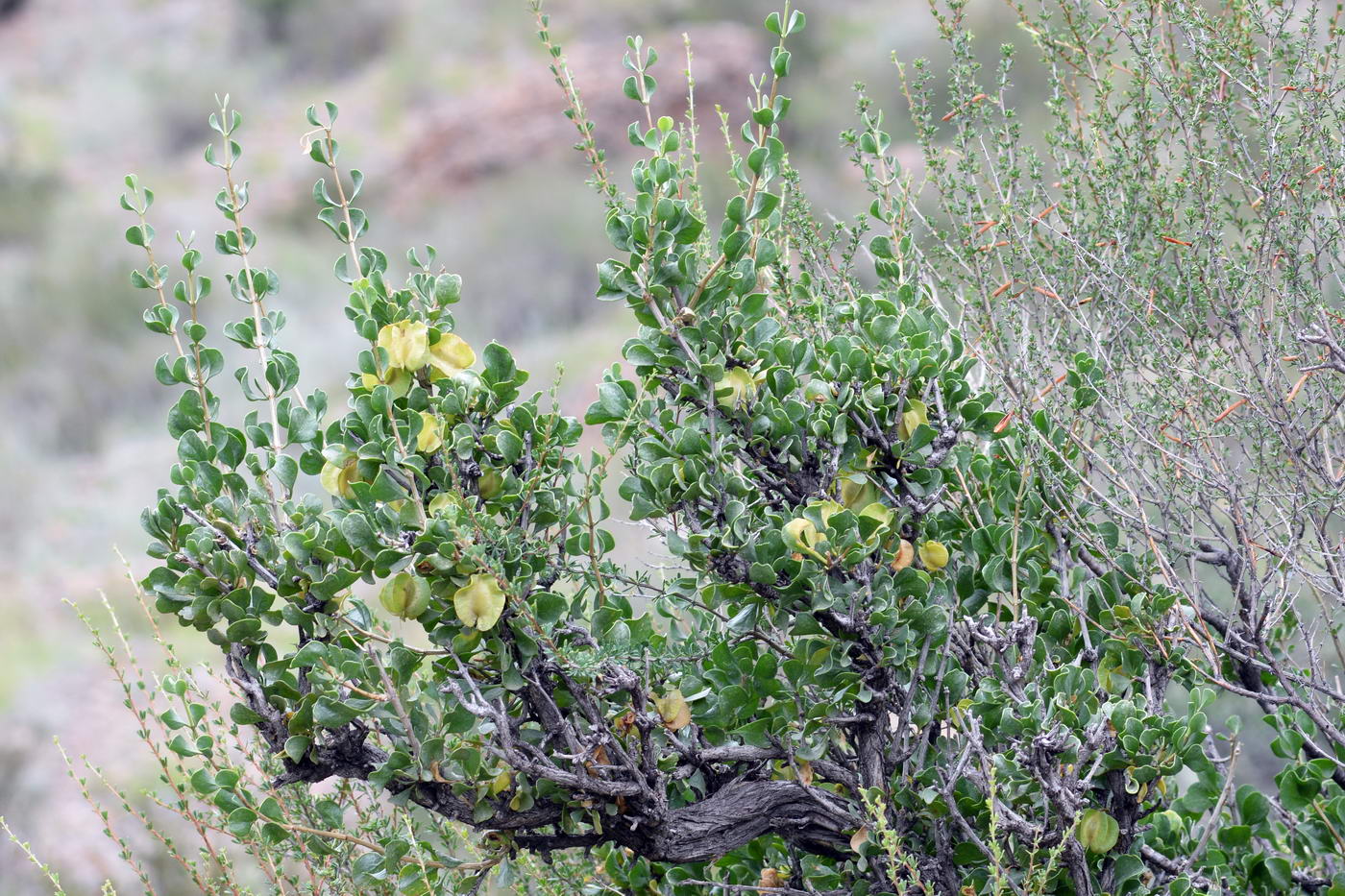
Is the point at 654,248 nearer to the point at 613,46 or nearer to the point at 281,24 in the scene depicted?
the point at 613,46

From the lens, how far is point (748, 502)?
1.59 m

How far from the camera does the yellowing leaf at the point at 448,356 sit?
58.1 inches

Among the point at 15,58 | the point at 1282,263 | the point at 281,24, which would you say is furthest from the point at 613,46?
the point at 1282,263

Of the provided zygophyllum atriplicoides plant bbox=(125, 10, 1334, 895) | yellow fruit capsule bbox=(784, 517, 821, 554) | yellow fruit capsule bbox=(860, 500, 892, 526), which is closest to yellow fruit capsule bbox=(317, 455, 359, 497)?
zygophyllum atriplicoides plant bbox=(125, 10, 1334, 895)

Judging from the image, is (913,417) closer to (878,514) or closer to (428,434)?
(878,514)

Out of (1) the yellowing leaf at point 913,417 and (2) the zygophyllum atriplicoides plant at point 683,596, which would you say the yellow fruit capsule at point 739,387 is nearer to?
(2) the zygophyllum atriplicoides plant at point 683,596

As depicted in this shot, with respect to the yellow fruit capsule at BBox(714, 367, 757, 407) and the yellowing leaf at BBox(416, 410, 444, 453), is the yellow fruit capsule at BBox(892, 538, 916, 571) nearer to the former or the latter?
the yellow fruit capsule at BBox(714, 367, 757, 407)

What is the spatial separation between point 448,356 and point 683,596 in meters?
0.49

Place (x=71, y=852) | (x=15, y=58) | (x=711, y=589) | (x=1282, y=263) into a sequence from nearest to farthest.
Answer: (x=711, y=589) → (x=1282, y=263) → (x=71, y=852) → (x=15, y=58)

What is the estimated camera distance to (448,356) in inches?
58.4

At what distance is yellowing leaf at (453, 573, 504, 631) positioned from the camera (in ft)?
4.53

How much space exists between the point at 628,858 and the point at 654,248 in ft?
3.51

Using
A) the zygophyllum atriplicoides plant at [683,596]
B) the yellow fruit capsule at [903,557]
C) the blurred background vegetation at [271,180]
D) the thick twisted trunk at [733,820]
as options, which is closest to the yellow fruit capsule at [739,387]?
the zygophyllum atriplicoides plant at [683,596]

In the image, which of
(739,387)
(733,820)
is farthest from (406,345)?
(733,820)
